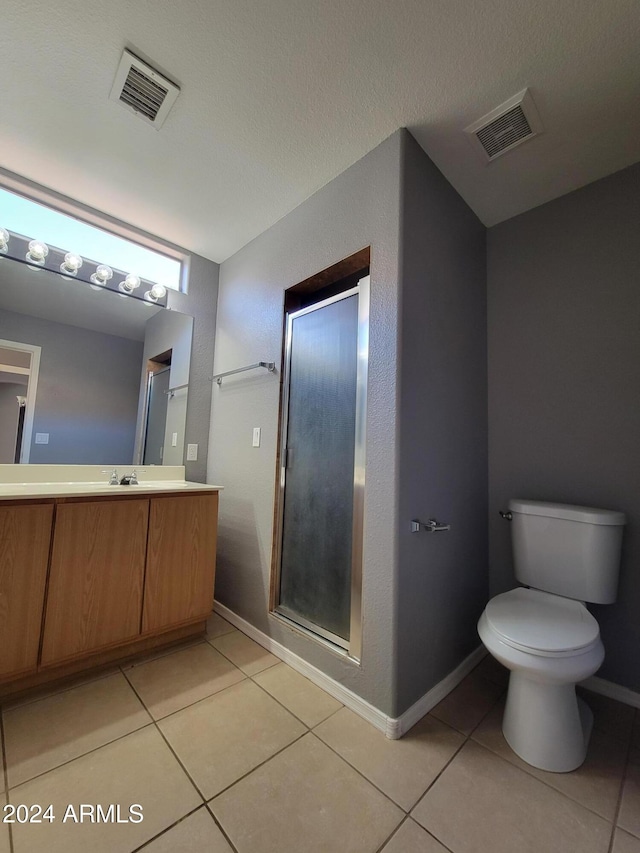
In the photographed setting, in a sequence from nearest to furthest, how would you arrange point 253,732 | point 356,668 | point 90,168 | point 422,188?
point 253,732
point 356,668
point 422,188
point 90,168

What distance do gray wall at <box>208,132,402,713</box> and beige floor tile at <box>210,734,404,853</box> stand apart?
0.29 metres

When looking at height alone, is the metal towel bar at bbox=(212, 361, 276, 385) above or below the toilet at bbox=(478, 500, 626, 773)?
above

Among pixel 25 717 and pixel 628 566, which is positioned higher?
pixel 628 566

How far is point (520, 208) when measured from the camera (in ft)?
6.25

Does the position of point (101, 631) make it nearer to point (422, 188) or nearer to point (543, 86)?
point (422, 188)

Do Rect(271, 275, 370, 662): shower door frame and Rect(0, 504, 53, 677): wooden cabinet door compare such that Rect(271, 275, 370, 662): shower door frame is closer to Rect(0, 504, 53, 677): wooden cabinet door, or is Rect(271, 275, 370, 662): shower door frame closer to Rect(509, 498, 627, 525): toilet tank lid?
Rect(509, 498, 627, 525): toilet tank lid

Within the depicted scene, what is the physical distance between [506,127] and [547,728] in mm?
2300

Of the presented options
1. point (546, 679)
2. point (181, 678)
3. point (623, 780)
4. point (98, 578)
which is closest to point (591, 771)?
point (623, 780)

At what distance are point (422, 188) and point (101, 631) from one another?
2444 mm

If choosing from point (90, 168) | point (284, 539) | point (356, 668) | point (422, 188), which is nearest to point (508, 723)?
point (356, 668)

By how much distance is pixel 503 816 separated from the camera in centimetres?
98

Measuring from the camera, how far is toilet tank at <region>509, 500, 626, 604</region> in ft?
4.68

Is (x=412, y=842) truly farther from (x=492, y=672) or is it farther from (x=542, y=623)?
(x=492, y=672)

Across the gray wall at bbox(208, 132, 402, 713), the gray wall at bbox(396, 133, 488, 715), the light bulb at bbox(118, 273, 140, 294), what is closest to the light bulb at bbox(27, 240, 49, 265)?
the light bulb at bbox(118, 273, 140, 294)
